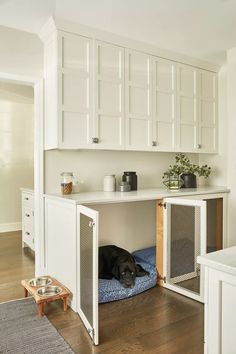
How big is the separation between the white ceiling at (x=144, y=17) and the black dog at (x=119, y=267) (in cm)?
206

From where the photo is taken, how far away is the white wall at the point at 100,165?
2750 millimetres

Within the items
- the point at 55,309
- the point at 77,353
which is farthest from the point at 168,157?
the point at 77,353

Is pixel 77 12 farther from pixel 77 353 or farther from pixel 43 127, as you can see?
pixel 77 353

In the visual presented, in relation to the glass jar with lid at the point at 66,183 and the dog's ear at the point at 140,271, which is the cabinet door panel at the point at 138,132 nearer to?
the glass jar with lid at the point at 66,183

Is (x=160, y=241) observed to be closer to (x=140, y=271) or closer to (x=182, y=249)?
(x=182, y=249)

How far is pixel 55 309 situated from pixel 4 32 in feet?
7.95

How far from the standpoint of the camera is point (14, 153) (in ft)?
17.1

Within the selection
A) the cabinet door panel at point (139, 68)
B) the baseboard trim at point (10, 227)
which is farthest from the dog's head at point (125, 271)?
the baseboard trim at point (10, 227)

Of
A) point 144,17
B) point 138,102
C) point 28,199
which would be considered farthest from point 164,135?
point 28,199

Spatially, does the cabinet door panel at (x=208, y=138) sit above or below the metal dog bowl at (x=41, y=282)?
above

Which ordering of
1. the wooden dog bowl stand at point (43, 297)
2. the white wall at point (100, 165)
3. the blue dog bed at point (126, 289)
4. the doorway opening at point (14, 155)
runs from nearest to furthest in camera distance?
the wooden dog bowl stand at point (43, 297) < the blue dog bed at point (126, 289) < the white wall at point (100, 165) < the doorway opening at point (14, 155)

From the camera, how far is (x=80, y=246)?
208 centimetres

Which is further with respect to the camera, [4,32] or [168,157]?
[168,157]

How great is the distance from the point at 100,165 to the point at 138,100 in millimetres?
760
